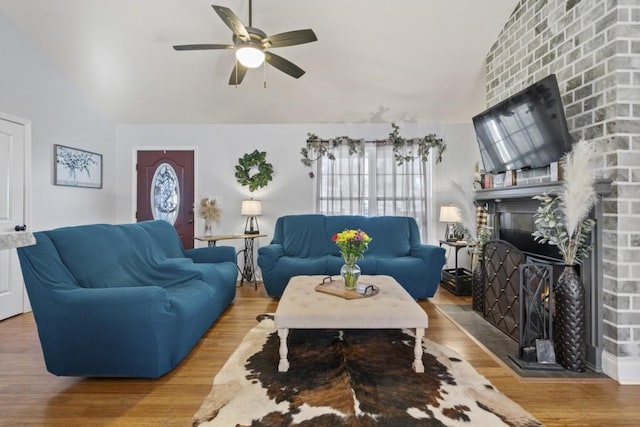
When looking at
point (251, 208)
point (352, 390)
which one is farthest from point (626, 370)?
point (251, 208)

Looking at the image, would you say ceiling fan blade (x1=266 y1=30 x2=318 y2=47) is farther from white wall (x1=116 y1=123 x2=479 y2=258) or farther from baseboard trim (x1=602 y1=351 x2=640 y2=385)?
baseboard trim (x1=602 y1=351 x2=640 y2=385)

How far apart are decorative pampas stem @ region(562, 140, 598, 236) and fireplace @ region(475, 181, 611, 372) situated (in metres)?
0.11

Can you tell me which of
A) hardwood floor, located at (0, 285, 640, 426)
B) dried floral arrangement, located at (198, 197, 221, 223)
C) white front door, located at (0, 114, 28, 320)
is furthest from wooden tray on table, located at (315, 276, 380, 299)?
white front door, located at (0, 114, 28, 320)

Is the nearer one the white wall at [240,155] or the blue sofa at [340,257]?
the blue sofa at [340,257]

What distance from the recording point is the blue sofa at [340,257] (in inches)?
152

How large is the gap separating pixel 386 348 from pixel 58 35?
4.71 meters

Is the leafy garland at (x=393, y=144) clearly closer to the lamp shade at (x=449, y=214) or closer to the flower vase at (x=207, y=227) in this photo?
the lamp shade at (x=449, y=214)

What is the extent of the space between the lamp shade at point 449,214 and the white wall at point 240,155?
1.56ft

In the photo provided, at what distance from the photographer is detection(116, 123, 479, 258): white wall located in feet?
16.9

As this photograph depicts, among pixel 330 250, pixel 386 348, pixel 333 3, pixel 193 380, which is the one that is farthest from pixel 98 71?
pixel 386 348

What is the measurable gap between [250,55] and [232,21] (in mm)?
327

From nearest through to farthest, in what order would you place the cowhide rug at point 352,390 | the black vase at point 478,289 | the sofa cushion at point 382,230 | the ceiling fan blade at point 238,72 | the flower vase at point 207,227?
the cowhide rug at point 352,390, the ceiling fan blade at point 238,72, the black vase at point 478,289, the sofa cushion at point 382,230, the flower vase at point 207,227

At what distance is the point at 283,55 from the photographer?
391cm

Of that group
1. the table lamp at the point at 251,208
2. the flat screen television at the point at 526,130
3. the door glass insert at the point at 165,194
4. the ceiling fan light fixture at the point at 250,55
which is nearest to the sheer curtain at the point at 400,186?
the flat screen television at the point at 526,130
